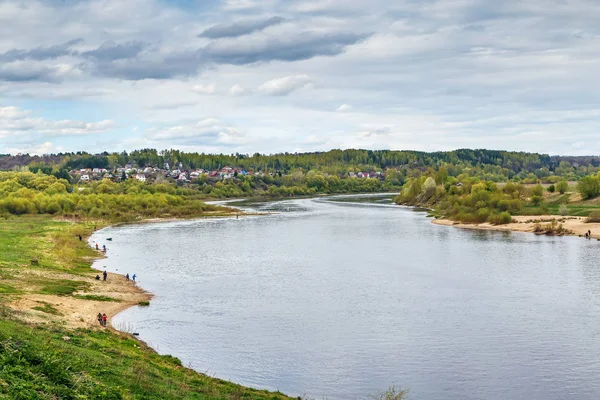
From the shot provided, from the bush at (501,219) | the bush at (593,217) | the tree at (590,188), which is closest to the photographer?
the bush at (593,217)

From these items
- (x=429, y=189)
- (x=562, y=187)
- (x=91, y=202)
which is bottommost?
(x=91, y=202)

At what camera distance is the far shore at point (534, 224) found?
10000 cm

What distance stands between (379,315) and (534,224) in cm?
7191

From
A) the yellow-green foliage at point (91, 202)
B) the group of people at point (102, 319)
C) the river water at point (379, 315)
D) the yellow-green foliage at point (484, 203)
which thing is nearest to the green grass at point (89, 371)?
the river water at point (379, 315)

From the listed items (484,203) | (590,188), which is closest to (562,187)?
(590,188)

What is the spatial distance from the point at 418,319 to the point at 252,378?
15.9m

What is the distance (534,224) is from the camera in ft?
355

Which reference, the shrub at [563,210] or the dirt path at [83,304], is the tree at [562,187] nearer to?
the shrub at [563,210]

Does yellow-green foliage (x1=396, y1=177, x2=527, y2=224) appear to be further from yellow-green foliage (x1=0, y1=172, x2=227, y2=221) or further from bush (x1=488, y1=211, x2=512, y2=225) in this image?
yellow-green foliage (x1=0, y1=172, x2=227, y2=221)

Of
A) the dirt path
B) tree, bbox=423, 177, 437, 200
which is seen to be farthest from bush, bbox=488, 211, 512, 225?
the dirt path

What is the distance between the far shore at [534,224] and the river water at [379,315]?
40.0 ft

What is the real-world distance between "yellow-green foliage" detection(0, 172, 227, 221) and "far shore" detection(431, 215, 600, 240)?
64730 millimetres

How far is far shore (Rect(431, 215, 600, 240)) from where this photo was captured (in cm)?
10000

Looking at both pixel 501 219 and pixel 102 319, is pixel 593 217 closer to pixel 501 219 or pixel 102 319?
pixel 501 219
